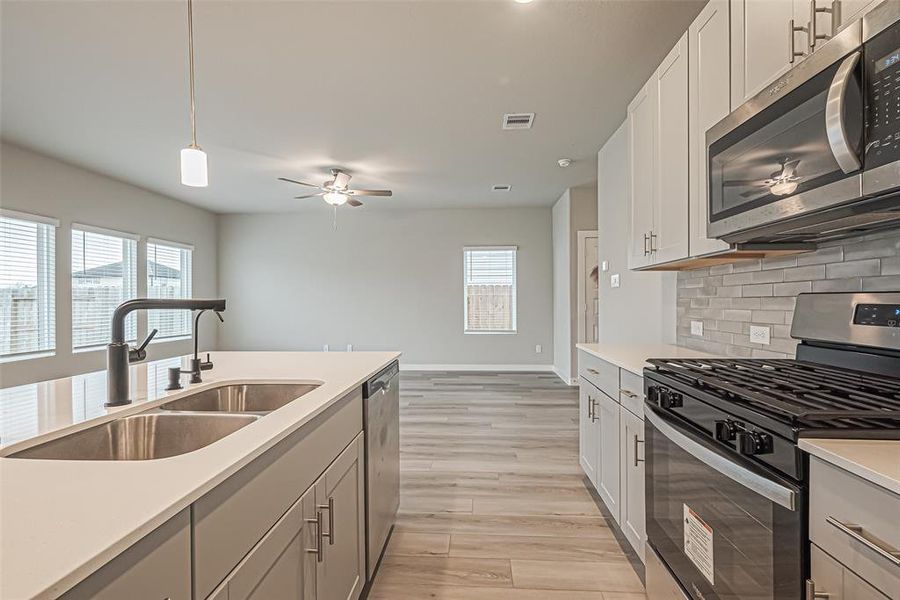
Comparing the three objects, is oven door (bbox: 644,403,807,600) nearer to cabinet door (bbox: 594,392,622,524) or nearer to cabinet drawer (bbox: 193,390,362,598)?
cabinet door (bbox: 594,392,622,524)

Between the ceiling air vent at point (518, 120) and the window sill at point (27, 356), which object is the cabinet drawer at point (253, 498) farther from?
the window sill at point (27, 356)

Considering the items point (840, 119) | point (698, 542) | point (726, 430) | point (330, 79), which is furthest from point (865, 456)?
point (330, 79)

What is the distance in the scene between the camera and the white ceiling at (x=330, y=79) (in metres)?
2.45

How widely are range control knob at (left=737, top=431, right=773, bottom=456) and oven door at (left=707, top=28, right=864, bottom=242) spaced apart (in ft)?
1.98

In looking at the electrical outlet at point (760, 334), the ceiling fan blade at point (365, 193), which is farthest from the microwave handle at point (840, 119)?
the ceiling fan blade at point (365, 193)

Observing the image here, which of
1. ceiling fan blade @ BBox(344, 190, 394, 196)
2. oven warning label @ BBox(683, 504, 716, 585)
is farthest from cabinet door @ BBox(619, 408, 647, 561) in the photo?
ceiling fan blade @ BBox(344, 190, 394, 196)

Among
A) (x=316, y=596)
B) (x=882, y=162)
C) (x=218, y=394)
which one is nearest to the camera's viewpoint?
(x=882, y=162)

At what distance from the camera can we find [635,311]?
12.4ft

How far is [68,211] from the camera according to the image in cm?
512

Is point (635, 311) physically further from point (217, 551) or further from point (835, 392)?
point (217, 551)

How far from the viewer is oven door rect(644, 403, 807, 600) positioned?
3.23ft

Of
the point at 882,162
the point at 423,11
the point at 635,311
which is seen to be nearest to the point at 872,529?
the point at 882,162

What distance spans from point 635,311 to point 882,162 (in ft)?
9.34


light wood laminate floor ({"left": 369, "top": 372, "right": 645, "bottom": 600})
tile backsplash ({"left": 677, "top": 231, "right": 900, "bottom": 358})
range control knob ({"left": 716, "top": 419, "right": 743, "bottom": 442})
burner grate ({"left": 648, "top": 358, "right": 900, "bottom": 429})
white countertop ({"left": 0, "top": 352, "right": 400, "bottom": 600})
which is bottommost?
light wood laminate floor ({"left": 369, "top": 372, "right": 645, "bottom": 600})
